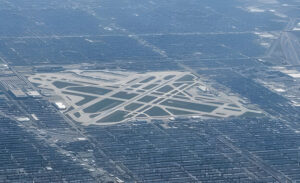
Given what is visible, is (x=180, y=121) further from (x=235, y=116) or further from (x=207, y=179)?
(x=207, y=179)

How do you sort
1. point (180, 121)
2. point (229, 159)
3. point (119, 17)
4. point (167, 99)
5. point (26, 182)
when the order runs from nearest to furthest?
point (26, 182)
point (229, 159)
point (180, 121)
point (167, 99)
point (119, 17)

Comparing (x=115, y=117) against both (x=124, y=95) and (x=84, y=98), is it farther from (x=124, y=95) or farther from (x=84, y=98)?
(x=124, y=95)

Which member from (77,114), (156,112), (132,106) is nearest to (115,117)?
(77,114)

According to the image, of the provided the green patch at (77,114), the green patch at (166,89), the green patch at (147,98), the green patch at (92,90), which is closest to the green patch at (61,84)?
the green patch at (92,90)

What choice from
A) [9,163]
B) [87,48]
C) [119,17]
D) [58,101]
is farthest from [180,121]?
[119,17]

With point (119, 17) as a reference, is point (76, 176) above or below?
below

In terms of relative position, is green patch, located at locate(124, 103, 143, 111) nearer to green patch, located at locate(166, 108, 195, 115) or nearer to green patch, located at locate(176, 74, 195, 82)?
green patch, located at locate(166, 108, 195, 115)

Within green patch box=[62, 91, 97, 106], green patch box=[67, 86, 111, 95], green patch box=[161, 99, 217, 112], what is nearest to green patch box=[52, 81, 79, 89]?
green patch box=[67, 86, 111, 95]
